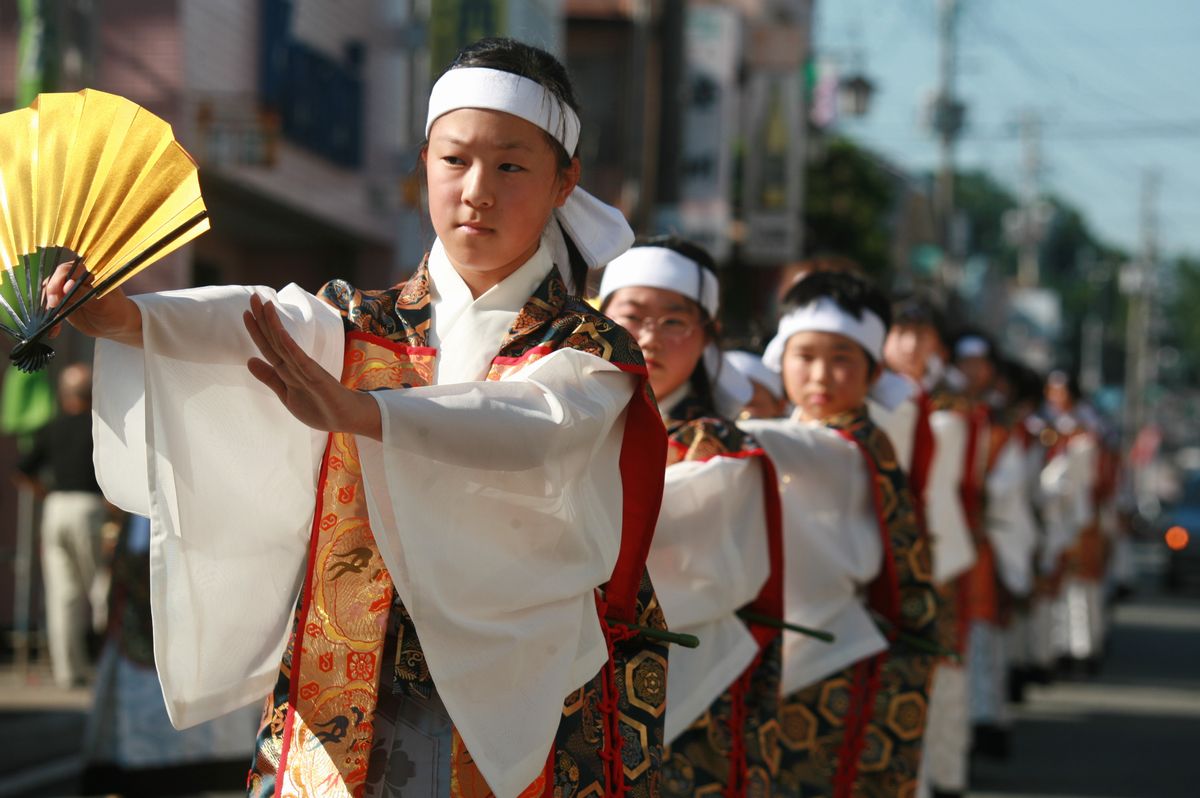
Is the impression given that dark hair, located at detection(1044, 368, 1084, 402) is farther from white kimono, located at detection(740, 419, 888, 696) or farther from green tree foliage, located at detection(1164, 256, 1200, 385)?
green tree foliage, located at detection(1164, 256, 1200, 385)

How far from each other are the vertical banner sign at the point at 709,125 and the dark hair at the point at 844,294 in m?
10.5

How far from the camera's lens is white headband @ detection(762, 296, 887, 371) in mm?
5590

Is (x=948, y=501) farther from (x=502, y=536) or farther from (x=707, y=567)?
(x=502, y=536)

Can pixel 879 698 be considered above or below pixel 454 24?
below

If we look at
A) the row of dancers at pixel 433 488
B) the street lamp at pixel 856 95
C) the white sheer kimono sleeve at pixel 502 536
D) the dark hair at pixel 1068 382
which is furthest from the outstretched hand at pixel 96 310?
the street lamp at pixel 856 95

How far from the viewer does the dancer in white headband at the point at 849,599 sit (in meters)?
5.35

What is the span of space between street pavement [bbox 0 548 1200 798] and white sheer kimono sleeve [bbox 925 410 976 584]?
137 cm

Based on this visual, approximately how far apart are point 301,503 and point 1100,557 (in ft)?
46.2

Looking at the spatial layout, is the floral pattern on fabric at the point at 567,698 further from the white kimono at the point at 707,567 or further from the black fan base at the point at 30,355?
the white kimono at the point at 707,567

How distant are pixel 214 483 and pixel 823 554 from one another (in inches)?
102

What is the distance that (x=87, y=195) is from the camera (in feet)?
9.08

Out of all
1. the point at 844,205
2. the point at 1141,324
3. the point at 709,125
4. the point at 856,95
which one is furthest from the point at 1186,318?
the point at 709,125

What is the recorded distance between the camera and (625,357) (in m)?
3.25

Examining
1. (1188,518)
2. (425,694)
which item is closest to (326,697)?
(425,694)
